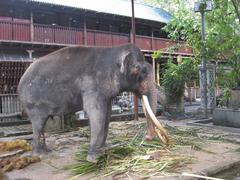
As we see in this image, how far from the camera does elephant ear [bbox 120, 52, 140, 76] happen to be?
521 centimetres

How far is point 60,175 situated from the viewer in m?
4.63

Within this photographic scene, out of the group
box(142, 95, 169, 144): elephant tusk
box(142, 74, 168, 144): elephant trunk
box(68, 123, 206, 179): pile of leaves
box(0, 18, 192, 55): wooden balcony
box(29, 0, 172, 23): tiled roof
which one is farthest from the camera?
box(29, 0, 172, 23): tiled roof

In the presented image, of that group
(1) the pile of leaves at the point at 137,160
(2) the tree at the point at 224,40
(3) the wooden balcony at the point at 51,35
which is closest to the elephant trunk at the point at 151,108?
(1) the pile of leaves at the point at 137,160

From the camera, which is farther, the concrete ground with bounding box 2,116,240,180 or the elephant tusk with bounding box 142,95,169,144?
the elephant tusk with bounding box 142,95,169,144

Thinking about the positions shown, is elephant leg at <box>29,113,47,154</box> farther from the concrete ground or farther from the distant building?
the distant building

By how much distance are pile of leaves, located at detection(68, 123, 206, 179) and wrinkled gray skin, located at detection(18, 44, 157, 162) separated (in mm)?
236

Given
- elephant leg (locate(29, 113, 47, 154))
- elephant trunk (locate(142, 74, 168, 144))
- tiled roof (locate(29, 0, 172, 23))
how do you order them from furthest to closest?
tiled roof (locate(29, 0, 172, 23))
elephant leg (locate(29, 113, 47, 154))
elephant trunk (locate(142, 74, 168, 144))

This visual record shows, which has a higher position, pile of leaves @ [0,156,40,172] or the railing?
the railing

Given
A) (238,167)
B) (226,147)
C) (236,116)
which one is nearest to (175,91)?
(236,116)

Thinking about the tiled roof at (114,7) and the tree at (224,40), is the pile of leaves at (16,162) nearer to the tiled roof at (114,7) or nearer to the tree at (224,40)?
the tree at (224,40)

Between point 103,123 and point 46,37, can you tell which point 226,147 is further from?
point 46,37

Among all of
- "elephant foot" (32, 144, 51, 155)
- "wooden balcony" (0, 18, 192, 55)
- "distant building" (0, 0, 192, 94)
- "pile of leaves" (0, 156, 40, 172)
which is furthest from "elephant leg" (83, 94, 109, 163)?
"distant building" (0, 0, 192, 94)

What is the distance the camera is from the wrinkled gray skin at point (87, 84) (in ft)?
17.1

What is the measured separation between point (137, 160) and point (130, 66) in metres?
1.48
